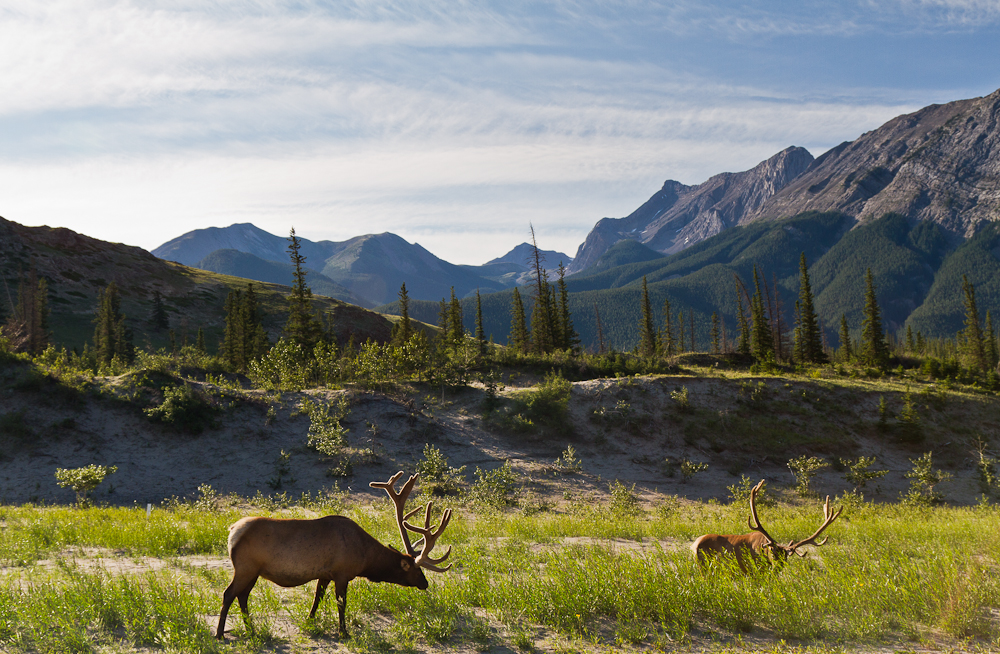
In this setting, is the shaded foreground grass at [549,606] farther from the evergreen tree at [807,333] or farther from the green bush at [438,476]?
the evergreen tree at [807,333]

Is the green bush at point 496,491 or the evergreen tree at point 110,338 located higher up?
the evergreen tree at point 110,338

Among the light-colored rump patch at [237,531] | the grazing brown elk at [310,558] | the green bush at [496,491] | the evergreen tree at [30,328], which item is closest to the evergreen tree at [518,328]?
the green bush at [496,491]

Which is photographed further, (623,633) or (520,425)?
(520,425)

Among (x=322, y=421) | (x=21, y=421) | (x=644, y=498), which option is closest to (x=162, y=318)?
(x=21, y=421)

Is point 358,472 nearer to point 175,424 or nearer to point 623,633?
point 175,424

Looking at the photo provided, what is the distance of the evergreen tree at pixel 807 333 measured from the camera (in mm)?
63444

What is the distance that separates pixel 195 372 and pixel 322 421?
11.6 metres

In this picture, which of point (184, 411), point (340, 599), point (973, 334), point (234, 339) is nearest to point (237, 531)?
point (340, 599)

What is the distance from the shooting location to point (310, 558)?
17.9ft

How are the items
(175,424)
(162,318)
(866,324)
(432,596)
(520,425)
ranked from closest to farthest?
(432,596), (175,424), (520,425), (866,324), (162,318)

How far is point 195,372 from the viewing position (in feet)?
94.2

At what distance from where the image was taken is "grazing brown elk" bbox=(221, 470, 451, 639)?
5246 mm

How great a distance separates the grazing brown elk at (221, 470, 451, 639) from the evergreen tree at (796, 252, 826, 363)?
67372 mm

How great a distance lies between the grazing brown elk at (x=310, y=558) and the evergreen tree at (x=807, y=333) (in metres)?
67.4
